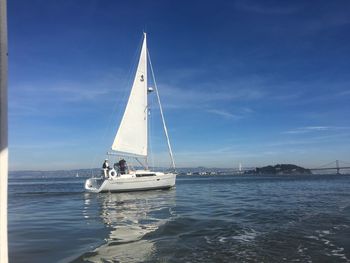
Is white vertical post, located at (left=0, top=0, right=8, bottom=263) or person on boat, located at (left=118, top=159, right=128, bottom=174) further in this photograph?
person on boat, located at (left=118, top=159, right=128, bottom=174)

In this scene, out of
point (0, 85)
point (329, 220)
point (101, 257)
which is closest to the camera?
point (0, 85)

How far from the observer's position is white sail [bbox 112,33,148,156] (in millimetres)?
44781

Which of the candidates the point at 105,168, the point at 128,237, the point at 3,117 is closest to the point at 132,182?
→ the point at 105,168

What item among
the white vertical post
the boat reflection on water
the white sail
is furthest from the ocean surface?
the white sail

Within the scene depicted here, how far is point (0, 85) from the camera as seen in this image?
11.2 feet

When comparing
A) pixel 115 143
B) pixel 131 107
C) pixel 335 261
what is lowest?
pixel 335 261

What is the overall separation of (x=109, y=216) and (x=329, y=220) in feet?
37.4

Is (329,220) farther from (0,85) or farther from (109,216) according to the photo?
(0,85)

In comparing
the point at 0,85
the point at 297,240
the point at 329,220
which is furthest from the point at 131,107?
the point at 0,85

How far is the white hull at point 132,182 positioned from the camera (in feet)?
135

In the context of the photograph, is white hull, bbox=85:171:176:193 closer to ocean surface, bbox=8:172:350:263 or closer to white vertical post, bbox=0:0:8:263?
ocean surface, bbox=8:172:350:263

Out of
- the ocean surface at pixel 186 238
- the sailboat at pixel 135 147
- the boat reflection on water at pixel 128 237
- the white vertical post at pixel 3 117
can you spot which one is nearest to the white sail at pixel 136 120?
the sailboat at pixel 135 147

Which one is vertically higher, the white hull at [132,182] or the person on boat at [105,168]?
the person on boat at [105,168]

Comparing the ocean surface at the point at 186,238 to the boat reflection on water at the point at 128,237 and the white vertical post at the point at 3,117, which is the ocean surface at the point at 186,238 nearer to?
the boat reflection on water at the point at 128,237
